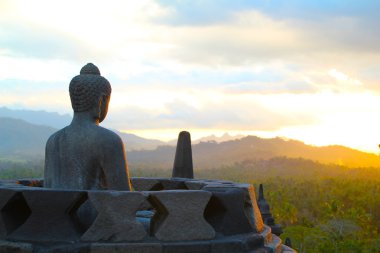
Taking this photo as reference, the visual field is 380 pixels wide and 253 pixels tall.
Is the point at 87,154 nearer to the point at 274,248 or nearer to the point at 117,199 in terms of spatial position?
the point at 117,199

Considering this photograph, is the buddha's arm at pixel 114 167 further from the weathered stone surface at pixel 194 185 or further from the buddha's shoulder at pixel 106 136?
the weathered stone surface at pixel 194 185

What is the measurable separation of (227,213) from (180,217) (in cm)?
56

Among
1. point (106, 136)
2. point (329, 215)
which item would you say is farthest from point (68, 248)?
point (329, 215)

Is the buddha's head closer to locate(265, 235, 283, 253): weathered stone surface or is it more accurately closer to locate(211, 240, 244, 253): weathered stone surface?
locate(211, 240, 244, 253): weathered stone surface

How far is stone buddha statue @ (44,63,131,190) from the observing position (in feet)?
16.2

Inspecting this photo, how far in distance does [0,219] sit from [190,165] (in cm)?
396

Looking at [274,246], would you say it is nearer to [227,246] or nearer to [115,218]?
[227,246]

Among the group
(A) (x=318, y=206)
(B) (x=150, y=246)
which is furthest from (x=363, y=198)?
(B) (x=150, y=246)

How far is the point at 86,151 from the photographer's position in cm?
494

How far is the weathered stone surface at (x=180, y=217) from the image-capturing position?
4332 millimetres

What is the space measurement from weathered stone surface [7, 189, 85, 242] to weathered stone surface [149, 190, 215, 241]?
2.29ft

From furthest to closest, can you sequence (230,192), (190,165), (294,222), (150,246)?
Result: (294,222)
(190,165)
(230,192)
(150,246)

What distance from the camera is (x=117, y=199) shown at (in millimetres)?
4285

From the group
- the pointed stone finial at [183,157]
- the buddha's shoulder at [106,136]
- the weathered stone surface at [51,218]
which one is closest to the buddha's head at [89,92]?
the buddha's shoulder at [106,136]
